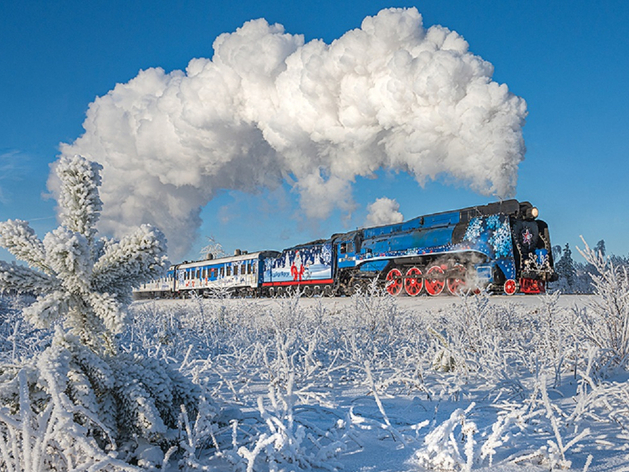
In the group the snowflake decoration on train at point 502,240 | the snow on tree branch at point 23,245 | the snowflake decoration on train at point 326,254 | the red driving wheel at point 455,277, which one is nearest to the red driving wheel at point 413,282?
the red driving wheel at point 455,277

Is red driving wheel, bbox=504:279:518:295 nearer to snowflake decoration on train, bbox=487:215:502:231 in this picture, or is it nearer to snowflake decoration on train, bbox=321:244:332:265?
snowflake decoration on train, bbox=487:215:502:231

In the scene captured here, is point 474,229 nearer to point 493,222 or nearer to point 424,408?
point 493,222

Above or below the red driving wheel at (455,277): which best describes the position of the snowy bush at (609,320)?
below

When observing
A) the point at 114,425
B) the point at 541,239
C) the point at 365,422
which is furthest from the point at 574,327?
the point at 541,239

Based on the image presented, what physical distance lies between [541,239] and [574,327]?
12946 millimetres

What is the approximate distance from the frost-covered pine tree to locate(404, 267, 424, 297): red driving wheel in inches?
635

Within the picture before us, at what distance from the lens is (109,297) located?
1.71 meters

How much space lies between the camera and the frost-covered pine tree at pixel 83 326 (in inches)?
63.1

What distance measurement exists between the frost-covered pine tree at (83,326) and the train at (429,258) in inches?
332

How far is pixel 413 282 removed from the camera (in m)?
17.8

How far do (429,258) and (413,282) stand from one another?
1264 millimetres

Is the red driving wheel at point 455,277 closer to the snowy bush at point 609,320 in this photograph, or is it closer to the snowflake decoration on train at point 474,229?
the snowflake decoration on train at point 474,229

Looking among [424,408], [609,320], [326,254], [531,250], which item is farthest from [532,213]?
[424,408]

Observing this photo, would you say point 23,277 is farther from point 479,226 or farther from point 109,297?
point 479,226
